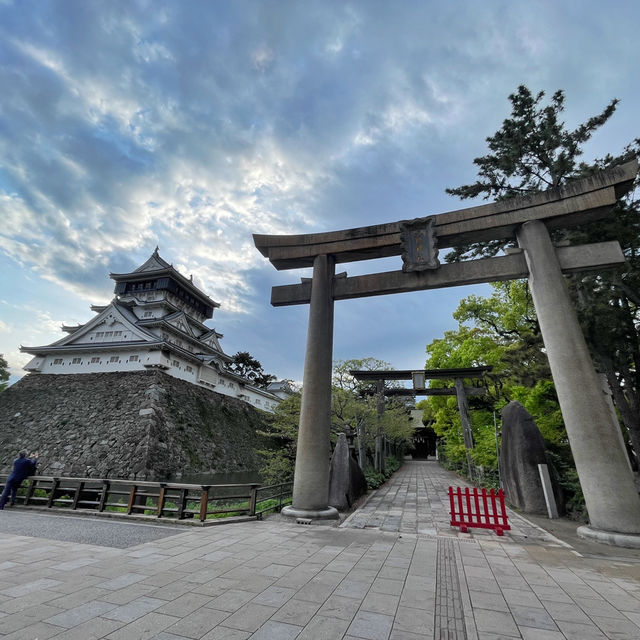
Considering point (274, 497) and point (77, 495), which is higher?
point (77, 495)

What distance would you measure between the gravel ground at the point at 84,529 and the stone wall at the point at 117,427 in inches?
450

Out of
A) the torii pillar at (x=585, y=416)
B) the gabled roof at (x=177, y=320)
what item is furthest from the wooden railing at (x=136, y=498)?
the gabled roof at (x=177, y=320)

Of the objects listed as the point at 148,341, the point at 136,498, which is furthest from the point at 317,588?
the point at 148,341

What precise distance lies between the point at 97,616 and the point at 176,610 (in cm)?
71

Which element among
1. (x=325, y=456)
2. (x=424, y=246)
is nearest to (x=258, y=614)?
(x=325, y=456)

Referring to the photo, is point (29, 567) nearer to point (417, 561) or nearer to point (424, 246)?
point (417, 561)

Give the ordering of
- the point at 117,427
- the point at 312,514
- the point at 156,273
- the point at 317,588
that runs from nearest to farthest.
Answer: the point at 317,588
the point at 312,514
the point at 117,427
the point at 156,273

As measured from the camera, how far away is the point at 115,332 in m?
26.4

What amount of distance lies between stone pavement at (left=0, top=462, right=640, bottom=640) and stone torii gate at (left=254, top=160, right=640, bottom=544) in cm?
127

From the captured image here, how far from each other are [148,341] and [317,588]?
24.3m

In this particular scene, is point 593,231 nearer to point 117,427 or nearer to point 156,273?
point 117,427

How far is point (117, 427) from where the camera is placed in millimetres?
20656

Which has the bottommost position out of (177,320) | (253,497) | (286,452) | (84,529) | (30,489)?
(84,529)

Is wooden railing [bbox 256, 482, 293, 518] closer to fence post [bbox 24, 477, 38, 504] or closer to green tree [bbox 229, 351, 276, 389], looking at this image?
fence post [bbox 24, 477, 38, 504]
